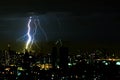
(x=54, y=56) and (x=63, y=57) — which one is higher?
(x=54, y=56)

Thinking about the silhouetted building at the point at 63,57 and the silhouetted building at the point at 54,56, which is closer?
the silhouetted building at the point at 63,57

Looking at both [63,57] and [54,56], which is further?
[54,56]

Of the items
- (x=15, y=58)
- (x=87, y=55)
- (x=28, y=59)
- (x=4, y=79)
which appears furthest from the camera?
(x=87, y=55)

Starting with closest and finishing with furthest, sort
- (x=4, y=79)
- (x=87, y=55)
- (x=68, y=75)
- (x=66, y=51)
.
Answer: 1. (x=4, y=79)
2. (x=68, y=75)
3. (x=66, y=51)
4. (x=87, y=55)

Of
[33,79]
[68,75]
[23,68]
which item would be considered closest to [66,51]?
[23,68]

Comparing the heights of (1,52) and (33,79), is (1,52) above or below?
above

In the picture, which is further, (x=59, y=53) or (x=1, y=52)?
(x=1, y=52)

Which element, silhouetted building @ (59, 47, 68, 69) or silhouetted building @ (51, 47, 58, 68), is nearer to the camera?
silhouetted building @ (59, 47, 68, 69)

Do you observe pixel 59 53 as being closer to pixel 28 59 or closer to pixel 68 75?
pixel 28 59

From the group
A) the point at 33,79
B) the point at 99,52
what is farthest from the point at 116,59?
the point at 33,79

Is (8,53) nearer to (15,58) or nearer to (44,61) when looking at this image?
(15,58)
